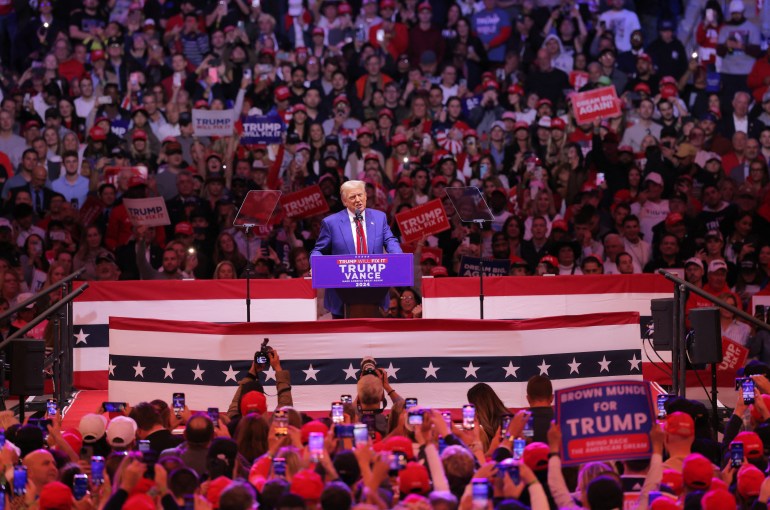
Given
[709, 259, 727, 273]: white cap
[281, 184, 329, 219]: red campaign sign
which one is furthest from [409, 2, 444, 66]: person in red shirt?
[709, 259, 727, 273]: white cap

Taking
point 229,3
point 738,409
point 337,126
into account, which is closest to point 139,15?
point 229,3

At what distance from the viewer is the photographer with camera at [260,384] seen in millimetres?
9836

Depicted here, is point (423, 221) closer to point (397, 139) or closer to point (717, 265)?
point (397, 139)

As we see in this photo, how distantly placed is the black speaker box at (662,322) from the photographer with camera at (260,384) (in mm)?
3161

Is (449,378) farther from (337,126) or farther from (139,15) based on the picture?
(139,15)


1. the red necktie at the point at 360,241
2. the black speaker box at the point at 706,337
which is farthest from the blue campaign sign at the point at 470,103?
the black speaker box at the point at 706,337

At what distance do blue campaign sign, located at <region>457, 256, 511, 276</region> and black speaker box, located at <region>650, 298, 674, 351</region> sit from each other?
2.46m

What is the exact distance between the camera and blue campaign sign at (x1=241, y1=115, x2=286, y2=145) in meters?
16.9

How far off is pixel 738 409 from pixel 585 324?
2529 mm

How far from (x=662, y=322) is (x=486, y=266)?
274 cm

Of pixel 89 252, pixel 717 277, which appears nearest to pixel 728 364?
pixel 717 277

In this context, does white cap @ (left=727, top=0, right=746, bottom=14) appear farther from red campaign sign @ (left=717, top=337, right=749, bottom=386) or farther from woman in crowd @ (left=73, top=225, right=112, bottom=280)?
woman in crowd @ (left=73, top=225, right=112, bottom=280)

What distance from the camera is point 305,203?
50.8 feet

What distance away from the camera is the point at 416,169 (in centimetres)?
1611
